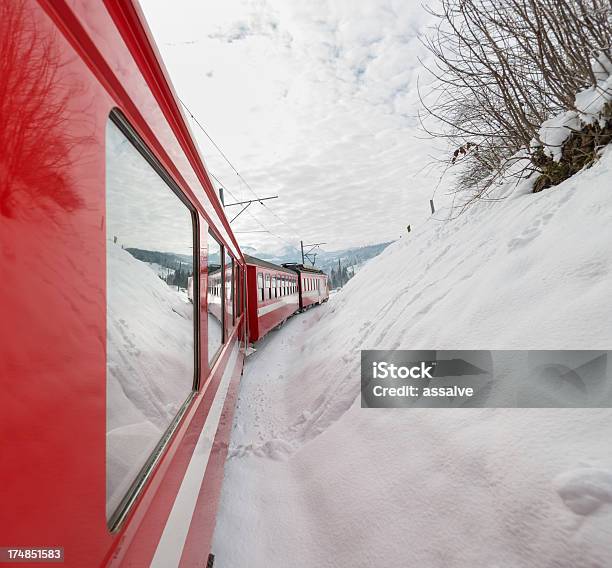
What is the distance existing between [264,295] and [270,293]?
778 millimetres

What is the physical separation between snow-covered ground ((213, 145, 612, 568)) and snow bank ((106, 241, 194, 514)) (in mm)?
1346

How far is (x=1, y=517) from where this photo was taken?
50 cm

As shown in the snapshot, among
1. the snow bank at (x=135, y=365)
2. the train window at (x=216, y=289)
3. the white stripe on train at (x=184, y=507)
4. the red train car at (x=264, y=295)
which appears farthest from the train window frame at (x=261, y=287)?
the snow bank at (x=135, y=365)

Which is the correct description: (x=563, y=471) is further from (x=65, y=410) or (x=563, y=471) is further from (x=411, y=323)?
(x=411, y=323)

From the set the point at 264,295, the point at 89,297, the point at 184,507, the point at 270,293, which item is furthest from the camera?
the point at 270,293

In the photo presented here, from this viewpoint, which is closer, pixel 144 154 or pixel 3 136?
pixel 3 136

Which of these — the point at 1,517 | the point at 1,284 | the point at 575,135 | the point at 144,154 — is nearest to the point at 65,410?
the point at 1,517

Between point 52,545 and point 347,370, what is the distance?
3442 millimetres

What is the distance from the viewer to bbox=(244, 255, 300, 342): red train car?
311 inches

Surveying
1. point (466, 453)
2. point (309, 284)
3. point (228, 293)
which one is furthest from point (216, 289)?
point (309, 284)

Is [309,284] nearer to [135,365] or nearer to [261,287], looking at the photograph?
[261,287]

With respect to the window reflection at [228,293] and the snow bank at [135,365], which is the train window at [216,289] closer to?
the window reflection at [228,293]

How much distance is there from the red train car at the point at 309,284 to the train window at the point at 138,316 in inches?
527

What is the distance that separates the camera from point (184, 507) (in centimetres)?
139
